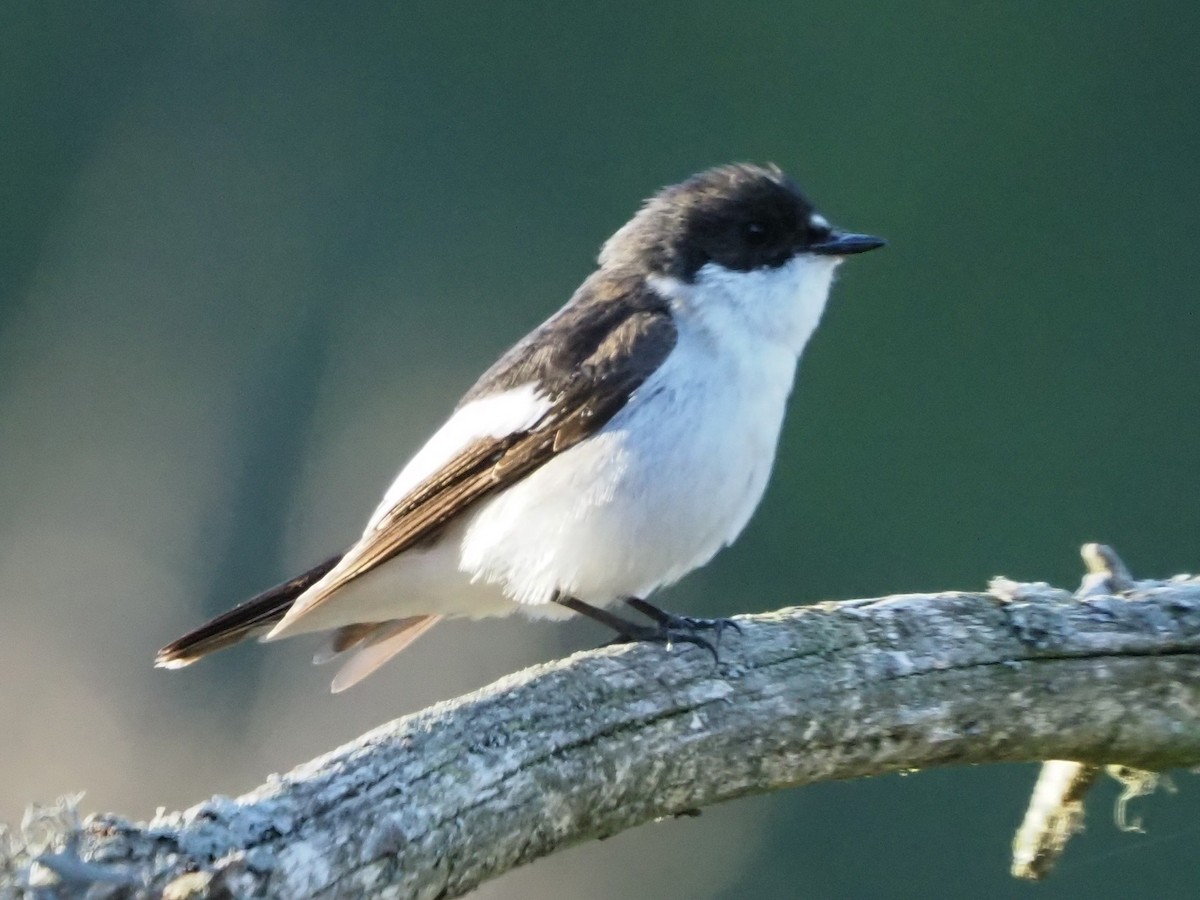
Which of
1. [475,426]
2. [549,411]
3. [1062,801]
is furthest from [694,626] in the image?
[1062,801]

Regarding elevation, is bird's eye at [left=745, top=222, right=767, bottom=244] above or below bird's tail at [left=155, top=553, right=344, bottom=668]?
above

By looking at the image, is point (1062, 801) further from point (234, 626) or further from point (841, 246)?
point (234, 626)

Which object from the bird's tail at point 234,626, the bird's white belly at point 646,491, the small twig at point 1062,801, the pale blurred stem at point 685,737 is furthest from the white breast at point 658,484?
the small twig at point 1062,801

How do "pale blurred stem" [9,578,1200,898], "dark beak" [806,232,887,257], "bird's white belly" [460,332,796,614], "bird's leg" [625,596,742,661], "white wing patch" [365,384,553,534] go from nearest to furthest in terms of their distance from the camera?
1. "pale blurred stem" [9,578,1200,898]
2. "bird's leg" [625,596,742,661]
3. "bird's white belly" [460,332,796,614]
4. "white wing patch" [365,384,553,534]
5. "dark beak" [806,232,887,257]

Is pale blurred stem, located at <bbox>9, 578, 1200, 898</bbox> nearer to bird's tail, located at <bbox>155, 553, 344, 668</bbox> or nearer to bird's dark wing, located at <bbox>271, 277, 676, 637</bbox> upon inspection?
bird's dark wing, located at <bbox>271, 277, 676, 637</bbox>

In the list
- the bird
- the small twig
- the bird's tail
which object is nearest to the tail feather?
the bird
